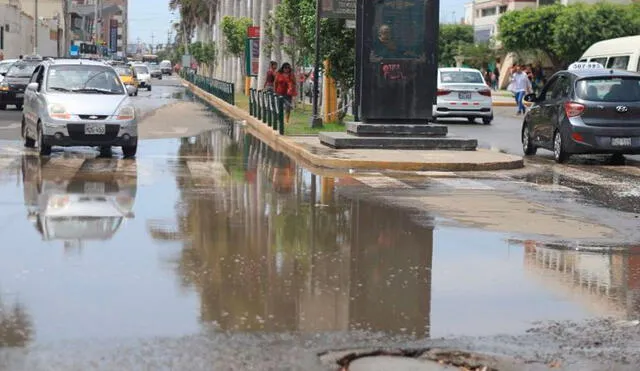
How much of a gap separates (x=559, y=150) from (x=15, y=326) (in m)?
14.4

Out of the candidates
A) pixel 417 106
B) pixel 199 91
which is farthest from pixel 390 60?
pixel 199 91

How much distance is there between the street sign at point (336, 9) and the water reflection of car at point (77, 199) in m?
9.50

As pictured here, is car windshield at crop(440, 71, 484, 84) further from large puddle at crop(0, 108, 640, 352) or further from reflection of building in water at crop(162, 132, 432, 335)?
large puddle at crop(0, 108, 640, 352)

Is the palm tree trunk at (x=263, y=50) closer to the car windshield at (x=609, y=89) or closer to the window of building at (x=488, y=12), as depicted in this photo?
the car windshield at (x=609, y=89)

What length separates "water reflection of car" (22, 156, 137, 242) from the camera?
1067 cm

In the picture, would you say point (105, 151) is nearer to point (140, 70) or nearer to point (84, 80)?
point (84, 80)

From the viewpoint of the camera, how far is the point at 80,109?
18.4 meters

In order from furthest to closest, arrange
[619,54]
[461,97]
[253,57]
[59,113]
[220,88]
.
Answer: [253,57], [220,88], [461,97], [619,54], [59,113]

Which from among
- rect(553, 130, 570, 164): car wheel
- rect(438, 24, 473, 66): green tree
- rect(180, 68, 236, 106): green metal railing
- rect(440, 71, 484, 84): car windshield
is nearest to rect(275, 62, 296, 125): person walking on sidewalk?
rect(440, 71, 484, 84): car windshield

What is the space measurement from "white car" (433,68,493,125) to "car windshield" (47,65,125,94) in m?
14.0

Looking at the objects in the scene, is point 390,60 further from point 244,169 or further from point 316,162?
point 244,169

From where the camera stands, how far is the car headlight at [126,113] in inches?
733

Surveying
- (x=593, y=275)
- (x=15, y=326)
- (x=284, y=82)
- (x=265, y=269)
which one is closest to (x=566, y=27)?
(x=284, y=82)

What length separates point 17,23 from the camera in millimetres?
82312
